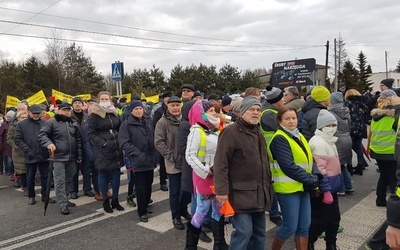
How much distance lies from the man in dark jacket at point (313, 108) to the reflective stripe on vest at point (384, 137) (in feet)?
3.78

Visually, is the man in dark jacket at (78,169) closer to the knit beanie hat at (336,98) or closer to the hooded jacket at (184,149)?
the hooded jacket at (184,149)

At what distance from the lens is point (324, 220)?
12.8 feet

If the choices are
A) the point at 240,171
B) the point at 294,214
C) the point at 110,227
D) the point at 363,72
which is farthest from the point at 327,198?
the point at 363,72

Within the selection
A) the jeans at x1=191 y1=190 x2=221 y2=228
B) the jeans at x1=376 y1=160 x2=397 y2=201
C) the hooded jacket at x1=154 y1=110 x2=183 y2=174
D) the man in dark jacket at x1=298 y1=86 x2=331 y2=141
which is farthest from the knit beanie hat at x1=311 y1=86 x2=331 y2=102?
the jeans at x1=191 y1=190 x2=221 y2=228

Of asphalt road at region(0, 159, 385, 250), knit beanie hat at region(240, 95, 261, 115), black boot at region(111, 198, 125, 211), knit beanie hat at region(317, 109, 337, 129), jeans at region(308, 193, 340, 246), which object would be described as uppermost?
knit beanie hat at region(240, 95, 261, 115)

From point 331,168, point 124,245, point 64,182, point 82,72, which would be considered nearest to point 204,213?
point 124,245

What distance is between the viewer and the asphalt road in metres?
4.46

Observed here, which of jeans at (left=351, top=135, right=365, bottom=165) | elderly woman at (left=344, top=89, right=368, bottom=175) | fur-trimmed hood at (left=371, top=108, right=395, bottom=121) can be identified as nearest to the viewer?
fur-trimmed hood at (left=371, top=108, right=395, bottom=121)

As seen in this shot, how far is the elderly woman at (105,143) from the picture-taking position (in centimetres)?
558

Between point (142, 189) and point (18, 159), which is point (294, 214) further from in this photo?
point (18, 159)

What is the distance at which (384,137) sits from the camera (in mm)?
5613

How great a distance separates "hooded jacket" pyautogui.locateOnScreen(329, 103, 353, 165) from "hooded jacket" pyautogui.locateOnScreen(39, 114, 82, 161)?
4646mm

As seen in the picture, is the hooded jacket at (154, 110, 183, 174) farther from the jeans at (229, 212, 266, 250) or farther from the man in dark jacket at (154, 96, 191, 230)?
the jeans at (229, 212, 266, 250)

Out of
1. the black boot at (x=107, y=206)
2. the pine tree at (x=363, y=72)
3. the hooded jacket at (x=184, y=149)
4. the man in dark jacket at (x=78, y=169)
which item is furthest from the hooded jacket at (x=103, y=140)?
the pine tree at (x=363, y=72)
